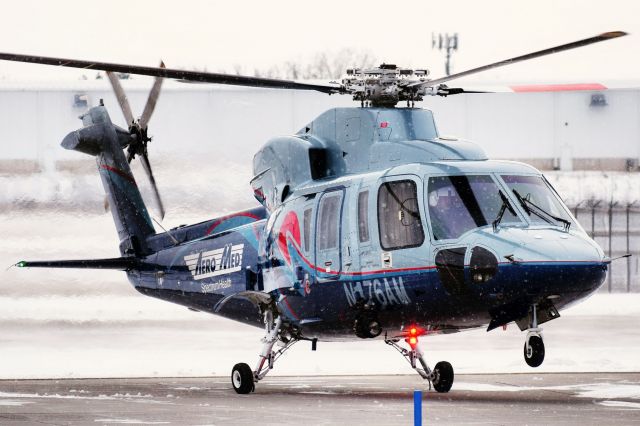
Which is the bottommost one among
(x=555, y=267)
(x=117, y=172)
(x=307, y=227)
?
(x=555, y=267)

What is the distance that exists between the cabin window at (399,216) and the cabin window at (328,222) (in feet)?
2.96

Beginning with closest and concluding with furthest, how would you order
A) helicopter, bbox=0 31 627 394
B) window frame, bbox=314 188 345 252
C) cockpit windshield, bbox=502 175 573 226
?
helicopter, bbox=0 31 627 394 < cockpit windshield, bbox=502 175 573 226 < window frame, bbox=314 188 345 252

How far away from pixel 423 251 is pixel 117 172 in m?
7.56

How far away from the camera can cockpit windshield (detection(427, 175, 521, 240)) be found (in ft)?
54.6

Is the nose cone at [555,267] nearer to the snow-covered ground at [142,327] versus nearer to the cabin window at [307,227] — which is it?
the cabin window at [307,227]

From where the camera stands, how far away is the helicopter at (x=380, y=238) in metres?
16.3

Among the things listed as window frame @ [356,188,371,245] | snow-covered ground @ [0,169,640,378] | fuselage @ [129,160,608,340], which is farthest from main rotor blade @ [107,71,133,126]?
window frame @ [356,188,371,245]

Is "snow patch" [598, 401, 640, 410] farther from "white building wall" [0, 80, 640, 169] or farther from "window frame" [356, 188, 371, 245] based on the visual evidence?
"white building wall" [0, 80, 640, 169]

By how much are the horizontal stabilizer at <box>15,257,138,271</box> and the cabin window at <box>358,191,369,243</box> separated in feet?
18.5

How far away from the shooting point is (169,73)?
17.5 m

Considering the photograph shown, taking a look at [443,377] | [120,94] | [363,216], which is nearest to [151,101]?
[120,94]

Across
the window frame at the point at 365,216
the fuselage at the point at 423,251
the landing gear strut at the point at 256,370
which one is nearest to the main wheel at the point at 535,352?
the fuselage at the point at 423,251

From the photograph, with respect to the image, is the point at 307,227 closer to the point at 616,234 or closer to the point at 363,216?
the point at 363,216

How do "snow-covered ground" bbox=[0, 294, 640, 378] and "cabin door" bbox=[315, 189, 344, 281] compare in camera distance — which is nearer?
"cabin door" bbox=[315, 189, 344, 281]
